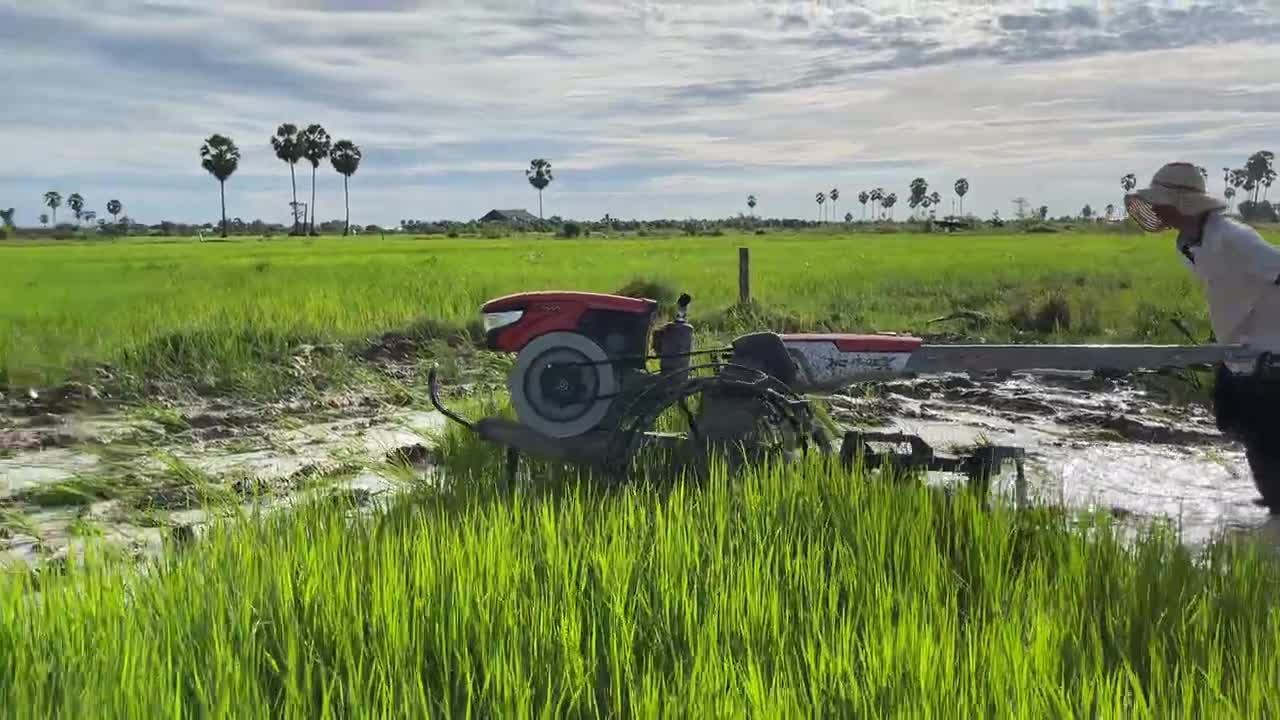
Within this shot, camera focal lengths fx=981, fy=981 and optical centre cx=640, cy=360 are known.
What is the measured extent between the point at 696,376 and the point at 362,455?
8.08ft

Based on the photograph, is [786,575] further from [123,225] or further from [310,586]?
[123,225]

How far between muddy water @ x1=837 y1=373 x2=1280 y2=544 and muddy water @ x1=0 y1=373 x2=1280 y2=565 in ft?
0.04

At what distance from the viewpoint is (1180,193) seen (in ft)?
11.6

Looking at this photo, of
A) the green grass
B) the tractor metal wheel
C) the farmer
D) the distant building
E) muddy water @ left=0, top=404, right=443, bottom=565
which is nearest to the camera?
the farmer

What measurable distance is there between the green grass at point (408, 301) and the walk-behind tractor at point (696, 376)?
3931 mm

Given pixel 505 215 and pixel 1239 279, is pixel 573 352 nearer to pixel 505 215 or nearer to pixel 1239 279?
pixel 1239 279

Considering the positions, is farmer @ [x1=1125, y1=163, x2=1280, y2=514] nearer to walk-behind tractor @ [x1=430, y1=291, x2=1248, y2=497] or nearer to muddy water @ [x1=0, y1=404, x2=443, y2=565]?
walk-behind tractor @ [x1=430, y1=291, x2=1248, y2=497]

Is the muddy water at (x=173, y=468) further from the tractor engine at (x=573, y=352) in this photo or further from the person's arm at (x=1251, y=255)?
the person's arm at (x=1251, y=255)

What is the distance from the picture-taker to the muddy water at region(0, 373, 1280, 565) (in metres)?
4.12

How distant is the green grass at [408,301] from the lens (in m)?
7.46

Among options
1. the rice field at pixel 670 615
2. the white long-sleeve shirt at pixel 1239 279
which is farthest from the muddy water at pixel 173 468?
the white long-sleeve shirt at pixel 1239 279

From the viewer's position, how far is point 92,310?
970 cm

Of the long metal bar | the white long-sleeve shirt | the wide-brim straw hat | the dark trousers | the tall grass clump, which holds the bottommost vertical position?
the tall grass clump

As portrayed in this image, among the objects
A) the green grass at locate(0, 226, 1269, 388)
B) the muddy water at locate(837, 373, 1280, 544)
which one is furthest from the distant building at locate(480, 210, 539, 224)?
the muddy water at locate(837, 373, 1280, 544)
